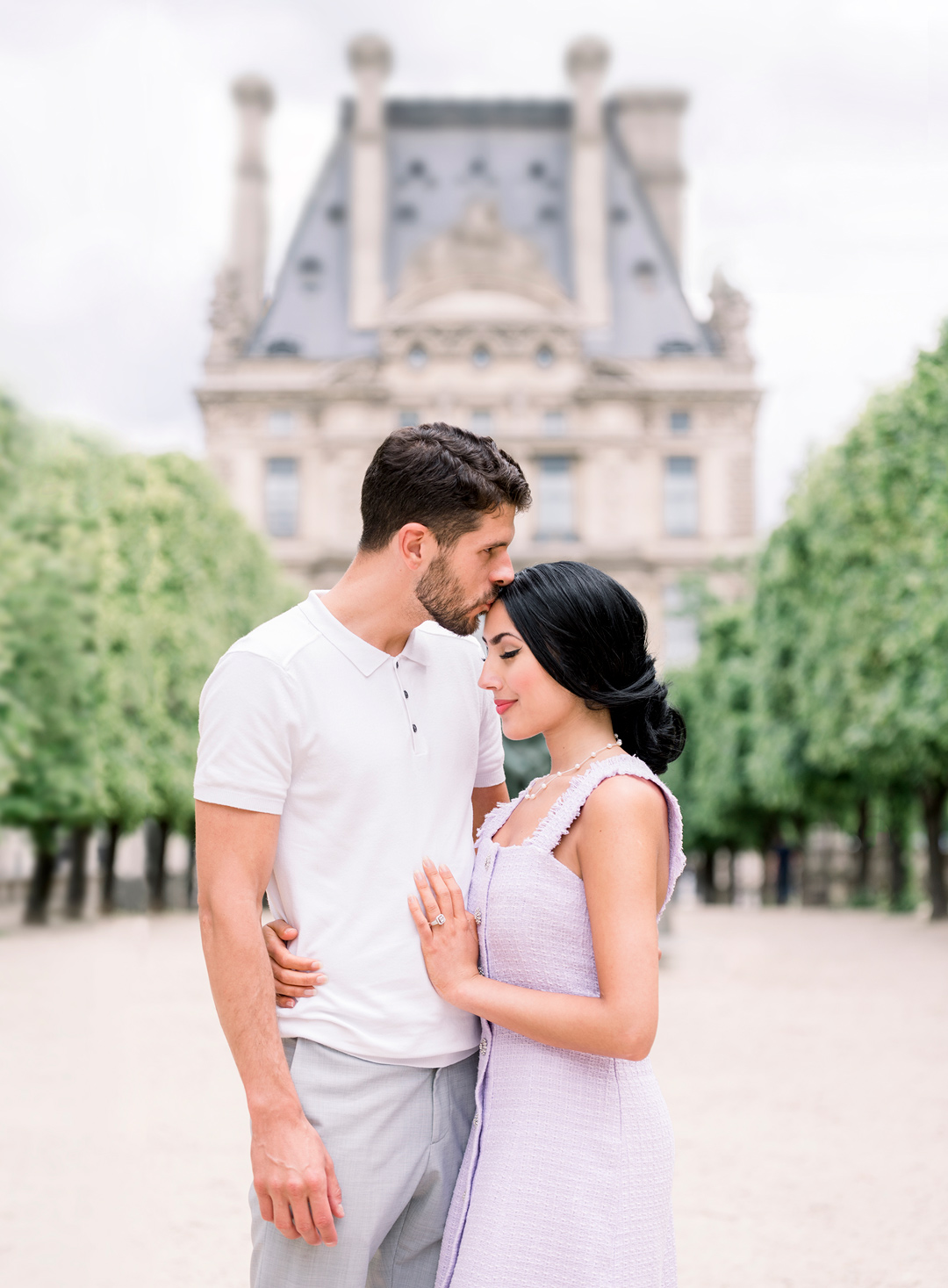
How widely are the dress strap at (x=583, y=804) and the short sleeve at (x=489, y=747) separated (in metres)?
0.32

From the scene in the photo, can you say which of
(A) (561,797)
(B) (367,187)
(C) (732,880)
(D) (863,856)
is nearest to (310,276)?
(B) (367,187)

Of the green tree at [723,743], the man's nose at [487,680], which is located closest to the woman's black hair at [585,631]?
the man's nose at [487,680]

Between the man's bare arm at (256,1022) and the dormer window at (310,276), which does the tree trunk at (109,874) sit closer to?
the man's bare arm at (256,1022)

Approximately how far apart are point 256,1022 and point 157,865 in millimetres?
34622

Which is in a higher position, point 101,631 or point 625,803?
point 101,631

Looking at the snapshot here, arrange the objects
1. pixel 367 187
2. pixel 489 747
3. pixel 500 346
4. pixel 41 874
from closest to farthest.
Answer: pixel 489 747 < pixel 41 874 < pixel 500 346 < pixel 367 187

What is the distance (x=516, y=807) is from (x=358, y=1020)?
0.57 m

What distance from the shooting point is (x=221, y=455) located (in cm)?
7312

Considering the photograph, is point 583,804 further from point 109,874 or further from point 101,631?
point 109,874

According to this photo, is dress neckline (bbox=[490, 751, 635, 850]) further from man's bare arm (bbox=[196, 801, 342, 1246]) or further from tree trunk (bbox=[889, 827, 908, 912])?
tree trunk (bbox=[889, 827, 908, 912])

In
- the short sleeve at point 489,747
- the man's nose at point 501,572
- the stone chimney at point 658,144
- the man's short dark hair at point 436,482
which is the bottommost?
the short sleeve at point 489,747

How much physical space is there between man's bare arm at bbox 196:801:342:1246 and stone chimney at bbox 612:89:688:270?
85330 millimetres

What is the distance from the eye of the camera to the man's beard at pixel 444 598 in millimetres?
3049

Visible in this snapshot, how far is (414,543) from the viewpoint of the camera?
303 centimetres
